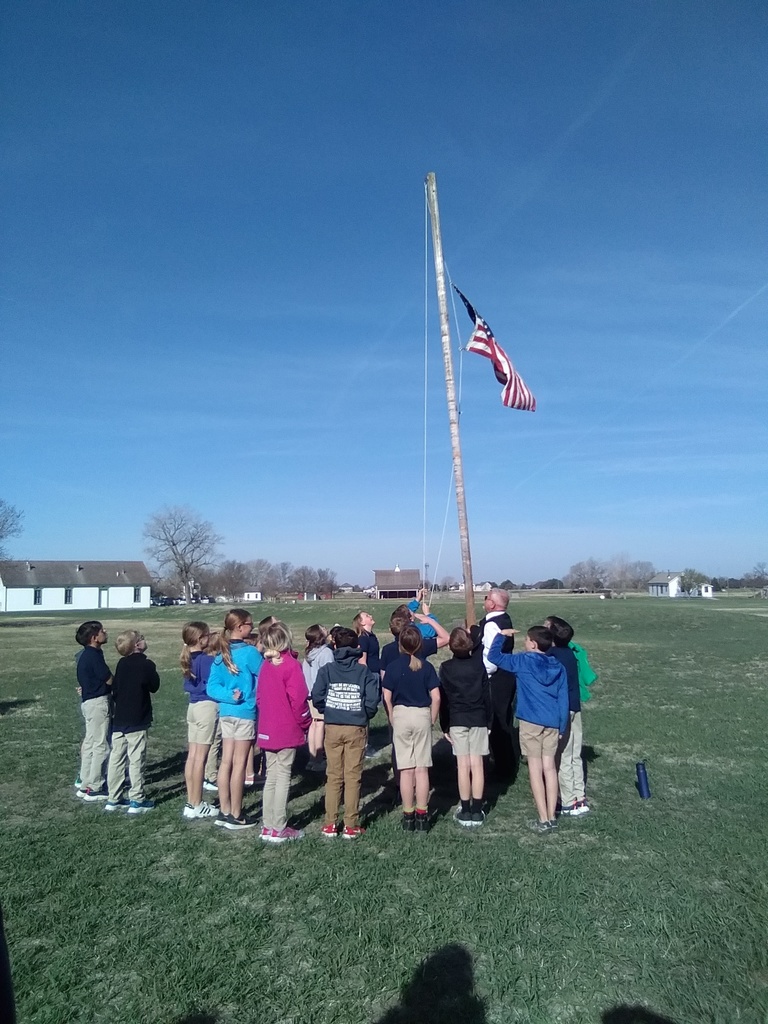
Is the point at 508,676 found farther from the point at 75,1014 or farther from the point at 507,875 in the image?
the point at 75,1014

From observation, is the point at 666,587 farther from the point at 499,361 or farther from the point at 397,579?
the point at 499,361

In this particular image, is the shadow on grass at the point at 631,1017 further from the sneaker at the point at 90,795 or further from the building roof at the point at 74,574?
the building roof at the point at 74,574

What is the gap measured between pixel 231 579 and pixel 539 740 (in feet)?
403

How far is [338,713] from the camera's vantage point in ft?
22.9

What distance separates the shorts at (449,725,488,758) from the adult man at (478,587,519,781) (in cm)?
82

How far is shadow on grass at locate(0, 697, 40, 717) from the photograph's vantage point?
574 inches

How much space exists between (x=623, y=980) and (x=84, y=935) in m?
3.50

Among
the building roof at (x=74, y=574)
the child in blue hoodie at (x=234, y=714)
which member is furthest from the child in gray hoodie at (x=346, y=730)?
the building roof at (x=74, y=574)

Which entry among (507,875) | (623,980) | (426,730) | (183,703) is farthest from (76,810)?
A: (183,703)

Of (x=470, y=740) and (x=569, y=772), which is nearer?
(x=470, y=740)

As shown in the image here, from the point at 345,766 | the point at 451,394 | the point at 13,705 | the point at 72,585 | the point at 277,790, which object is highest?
the point at 451,394

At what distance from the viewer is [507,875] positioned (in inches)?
228

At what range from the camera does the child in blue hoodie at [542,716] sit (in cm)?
706

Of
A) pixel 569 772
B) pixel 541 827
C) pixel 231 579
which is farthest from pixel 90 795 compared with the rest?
pixel 231 579
